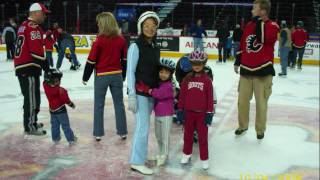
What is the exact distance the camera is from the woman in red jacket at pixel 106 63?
473cm

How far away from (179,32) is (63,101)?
1581 cm

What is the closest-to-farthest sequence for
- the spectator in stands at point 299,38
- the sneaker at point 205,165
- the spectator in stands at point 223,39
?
the sneaker at point 205,165 < the spectator in stands at point 299,38 < the spectator in stands at point 223,39

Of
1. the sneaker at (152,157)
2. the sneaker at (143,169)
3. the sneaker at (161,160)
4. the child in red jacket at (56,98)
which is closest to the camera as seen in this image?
the sneaker at (143,169)

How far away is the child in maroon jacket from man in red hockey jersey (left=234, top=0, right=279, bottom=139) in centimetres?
102

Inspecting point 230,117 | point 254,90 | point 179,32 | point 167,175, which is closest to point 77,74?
point 230,117

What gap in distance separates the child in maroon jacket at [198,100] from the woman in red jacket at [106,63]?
1.09 m

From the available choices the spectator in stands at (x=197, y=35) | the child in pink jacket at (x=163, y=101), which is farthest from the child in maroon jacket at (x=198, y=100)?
the spectator in stands at (x=197, y=35)

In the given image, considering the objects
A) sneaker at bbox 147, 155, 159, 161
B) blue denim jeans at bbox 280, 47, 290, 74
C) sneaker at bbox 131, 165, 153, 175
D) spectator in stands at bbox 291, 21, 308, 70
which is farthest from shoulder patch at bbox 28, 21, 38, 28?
spectator in stands at bbox 291, 21, 308, 70

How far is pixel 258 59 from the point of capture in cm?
484

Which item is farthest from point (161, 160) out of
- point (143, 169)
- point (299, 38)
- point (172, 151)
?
point (299, 38)

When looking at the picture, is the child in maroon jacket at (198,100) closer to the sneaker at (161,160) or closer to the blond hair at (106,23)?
the sneaker at (161,160)

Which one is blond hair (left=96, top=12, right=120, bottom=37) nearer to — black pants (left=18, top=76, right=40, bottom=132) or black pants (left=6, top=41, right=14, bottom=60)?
black pants (left=18, top=76, right=40, bottom=132)

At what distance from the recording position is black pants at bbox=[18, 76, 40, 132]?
514 centimetres

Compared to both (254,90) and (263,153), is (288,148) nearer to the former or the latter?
(263,153)
